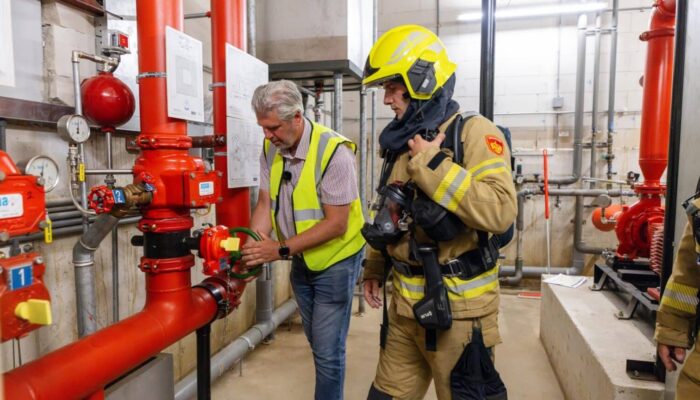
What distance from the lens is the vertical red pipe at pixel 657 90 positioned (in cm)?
228

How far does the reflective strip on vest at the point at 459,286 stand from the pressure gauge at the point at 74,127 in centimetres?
107

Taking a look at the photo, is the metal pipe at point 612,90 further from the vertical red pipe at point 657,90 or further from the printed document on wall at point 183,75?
the printed document on wall at point 183,75

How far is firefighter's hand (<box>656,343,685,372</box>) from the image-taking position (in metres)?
1.21

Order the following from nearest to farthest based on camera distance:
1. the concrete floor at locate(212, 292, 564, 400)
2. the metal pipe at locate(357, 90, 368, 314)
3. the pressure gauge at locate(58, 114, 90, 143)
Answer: the pressure gauge at locate(58, 114, 90, 143), the concrete floor at locate(212, 292, 564, 400), the metal pipe at locate(357, 90, 368, 314)

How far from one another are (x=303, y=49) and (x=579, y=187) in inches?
119

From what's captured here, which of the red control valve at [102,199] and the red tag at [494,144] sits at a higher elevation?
the red tag at [494,144]

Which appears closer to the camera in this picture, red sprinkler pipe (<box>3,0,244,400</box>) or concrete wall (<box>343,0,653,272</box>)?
red sprinkler pipe (<box>3,0,244,400</box>)

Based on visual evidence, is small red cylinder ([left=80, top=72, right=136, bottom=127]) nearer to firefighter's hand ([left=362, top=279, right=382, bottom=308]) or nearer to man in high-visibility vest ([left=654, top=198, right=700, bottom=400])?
firefighter's hand ([left=362, top=279, right=382, bottom=308])

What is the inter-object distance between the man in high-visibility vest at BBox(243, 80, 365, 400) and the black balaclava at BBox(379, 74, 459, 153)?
0.36m

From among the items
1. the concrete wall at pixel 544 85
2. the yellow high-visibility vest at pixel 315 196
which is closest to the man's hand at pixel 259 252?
the yellow high-visibility vest at pixel 315 196

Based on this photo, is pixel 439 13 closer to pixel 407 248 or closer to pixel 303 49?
pixel 303 49

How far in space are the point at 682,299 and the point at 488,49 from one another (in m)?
0.88

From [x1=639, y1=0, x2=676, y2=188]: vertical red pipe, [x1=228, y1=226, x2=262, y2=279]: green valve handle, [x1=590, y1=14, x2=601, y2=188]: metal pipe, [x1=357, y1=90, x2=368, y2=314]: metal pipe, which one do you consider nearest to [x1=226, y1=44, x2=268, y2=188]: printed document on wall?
[x1=228, y1=226, x2=262, y2=279]: green valve handle


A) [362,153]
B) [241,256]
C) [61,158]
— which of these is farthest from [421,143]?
[362,153]
